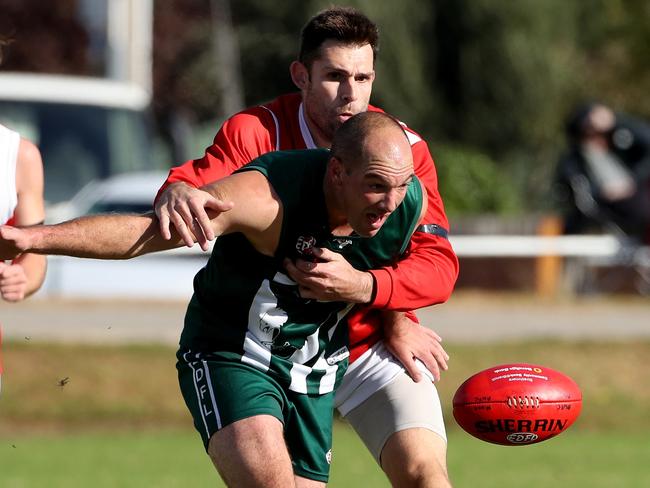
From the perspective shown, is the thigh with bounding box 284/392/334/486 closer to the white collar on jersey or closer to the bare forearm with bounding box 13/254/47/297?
the white collar on jersey

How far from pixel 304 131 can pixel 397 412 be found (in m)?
1.24

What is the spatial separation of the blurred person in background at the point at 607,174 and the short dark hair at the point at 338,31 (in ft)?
47.0

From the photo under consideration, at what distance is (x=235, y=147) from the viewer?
237 inches

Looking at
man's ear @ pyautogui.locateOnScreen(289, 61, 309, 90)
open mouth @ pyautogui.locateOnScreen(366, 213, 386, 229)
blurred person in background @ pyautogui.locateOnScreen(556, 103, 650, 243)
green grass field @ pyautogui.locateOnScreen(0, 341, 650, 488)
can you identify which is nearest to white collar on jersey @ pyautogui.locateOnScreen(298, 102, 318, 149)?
man's ear @ pyautogui.locateOnScreen(289, 61, 309, 90)

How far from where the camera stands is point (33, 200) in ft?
19.8

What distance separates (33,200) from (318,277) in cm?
140

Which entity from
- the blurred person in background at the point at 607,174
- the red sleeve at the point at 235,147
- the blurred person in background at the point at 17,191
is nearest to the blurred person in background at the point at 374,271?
the red sleeve at the point at 235,147

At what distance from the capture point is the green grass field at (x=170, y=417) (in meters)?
13.7

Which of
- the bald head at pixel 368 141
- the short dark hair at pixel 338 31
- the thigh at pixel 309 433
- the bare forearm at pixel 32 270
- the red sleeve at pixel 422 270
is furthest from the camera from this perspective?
the bare forearm at pixel 32 270

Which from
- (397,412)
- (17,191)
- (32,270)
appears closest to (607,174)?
(397,412)

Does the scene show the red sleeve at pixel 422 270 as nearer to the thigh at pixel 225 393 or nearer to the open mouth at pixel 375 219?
the open mouth at pixel 375 219

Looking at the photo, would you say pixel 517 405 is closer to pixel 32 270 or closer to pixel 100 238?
pixel 100 238

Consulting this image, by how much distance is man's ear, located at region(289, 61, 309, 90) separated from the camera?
618 cm

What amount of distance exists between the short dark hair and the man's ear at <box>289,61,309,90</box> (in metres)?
0.03
